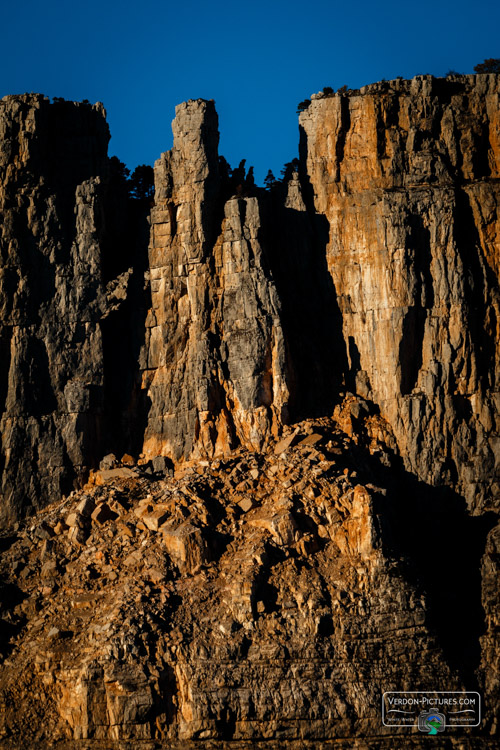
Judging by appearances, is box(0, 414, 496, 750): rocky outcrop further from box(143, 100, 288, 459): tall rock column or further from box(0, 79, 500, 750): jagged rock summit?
box(143, 100, 288, 459): tall rock column

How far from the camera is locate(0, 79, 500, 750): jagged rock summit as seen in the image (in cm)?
5031

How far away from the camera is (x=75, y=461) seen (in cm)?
5909

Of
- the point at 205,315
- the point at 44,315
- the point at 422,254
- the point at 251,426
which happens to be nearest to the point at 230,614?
the point at 251,426

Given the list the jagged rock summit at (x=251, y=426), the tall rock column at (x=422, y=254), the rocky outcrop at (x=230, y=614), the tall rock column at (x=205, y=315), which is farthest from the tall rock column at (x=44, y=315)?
the tall rock column at (x=422, y=254)

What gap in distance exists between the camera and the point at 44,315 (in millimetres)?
60125

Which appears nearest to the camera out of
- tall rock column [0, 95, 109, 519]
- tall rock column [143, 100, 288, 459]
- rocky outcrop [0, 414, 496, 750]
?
rocky outcrop [0, 414, 496, 750]

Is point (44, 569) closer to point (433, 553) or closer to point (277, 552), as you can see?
point (277, 552)

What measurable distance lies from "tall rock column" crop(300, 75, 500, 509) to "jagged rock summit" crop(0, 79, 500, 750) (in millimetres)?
97

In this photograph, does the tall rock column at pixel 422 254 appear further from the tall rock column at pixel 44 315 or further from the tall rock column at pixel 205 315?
the tall rock column at pixel 44 315

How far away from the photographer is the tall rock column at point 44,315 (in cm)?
5888

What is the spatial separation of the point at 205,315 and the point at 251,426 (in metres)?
4.96

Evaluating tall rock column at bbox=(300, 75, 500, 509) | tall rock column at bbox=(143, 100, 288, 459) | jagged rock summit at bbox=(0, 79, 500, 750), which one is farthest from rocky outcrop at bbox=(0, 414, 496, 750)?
tall rock column at bbox=(300, 75, 500, 509)

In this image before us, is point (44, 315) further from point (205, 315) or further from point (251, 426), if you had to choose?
point (251, 426)

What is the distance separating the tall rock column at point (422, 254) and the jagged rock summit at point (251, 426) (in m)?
0.10
